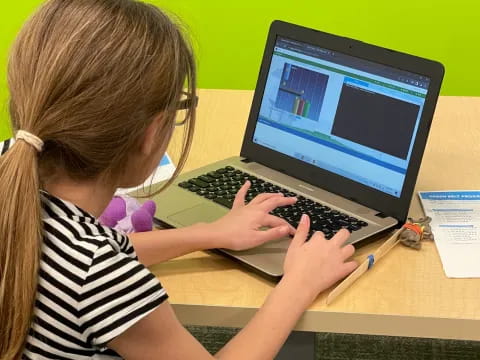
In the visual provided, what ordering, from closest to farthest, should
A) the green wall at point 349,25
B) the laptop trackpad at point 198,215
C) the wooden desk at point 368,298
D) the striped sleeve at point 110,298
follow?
the striped sleeve at point 110,298 < the wooden desk at point 368,298 < the laptop trackpad at point 198,215 < the green wall at point 349,25

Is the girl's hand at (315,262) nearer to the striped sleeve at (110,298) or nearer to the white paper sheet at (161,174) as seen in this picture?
the striped sleeve at (110,298)

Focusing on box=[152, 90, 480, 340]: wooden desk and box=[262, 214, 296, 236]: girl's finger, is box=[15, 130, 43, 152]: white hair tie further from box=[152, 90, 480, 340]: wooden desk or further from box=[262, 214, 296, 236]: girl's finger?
box=[262, 214, 296, 236]: girl's finger

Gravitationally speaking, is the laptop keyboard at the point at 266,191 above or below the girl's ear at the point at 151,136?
below

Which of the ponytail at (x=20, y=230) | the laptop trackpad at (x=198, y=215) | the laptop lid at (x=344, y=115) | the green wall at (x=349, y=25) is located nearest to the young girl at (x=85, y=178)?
the ponytail at (x=20, y=230)

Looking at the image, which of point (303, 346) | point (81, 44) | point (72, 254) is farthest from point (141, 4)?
point (303, 346)

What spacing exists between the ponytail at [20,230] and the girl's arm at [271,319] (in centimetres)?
11

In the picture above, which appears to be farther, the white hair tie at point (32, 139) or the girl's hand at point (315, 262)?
the girl's hand at point (315, 262)

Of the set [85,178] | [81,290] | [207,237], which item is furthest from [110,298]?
[207,237]

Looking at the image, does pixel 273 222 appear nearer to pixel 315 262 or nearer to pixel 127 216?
pixel 315 262

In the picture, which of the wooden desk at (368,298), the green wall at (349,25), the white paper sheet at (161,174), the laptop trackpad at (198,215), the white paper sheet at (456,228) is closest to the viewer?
the wooden desk at (368,298)

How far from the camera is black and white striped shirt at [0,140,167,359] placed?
0.80 meters

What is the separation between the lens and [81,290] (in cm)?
80

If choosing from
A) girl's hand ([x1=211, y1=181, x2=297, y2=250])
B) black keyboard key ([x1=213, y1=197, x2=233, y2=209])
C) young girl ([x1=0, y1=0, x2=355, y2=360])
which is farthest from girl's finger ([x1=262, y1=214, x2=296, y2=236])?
young girl ([x1=0, y1=0, x2=355, y2=360])

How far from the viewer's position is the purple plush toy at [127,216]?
112 centimetres
